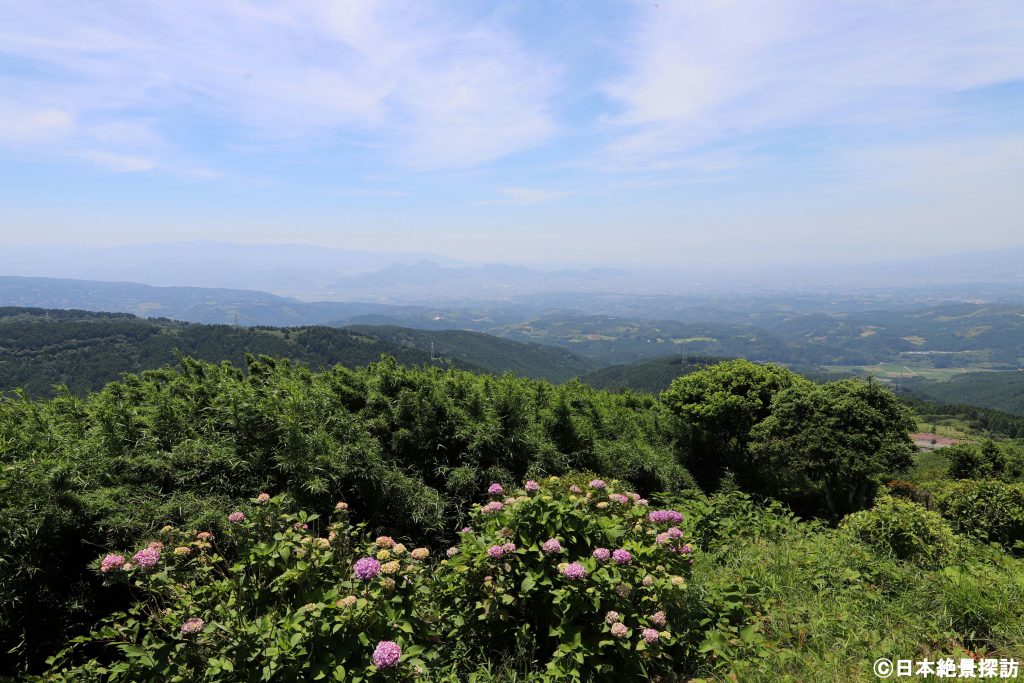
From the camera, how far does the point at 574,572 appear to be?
2.41m

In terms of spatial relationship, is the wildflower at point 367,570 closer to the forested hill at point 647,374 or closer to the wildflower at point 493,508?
the wildflower at point 493,508

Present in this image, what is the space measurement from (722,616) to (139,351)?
117 meters

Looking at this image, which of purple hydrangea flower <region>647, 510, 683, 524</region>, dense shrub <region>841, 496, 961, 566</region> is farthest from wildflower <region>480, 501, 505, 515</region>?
dense shrub <region>841, 496, 961, 566</region>

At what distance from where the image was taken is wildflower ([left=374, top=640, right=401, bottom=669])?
1.92 meters

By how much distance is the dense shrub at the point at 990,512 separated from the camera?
730cm

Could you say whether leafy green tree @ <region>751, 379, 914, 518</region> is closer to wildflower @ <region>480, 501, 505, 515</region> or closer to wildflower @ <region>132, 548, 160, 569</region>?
wildflower @ <region>480, 501, 505, 515</region>

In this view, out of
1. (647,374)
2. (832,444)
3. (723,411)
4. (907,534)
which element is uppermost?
(907,534)

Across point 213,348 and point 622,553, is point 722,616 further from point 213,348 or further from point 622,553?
point 213,348

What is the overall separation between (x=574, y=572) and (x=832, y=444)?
12.0 meters

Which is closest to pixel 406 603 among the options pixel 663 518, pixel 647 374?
pixel 663 518

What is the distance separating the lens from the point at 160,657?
210 centimetres

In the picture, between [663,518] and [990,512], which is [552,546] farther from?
[990,512]

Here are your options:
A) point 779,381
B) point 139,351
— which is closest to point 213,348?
point 139,351

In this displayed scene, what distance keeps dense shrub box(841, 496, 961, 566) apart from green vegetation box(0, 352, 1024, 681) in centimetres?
3
